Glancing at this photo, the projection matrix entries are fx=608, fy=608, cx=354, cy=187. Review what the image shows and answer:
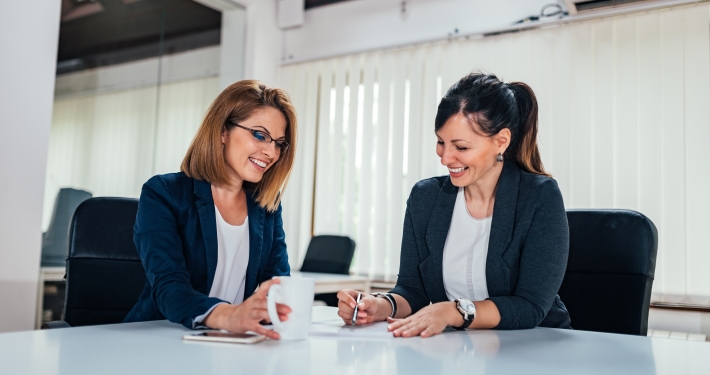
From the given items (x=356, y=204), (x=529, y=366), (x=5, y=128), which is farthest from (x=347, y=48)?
(x=529, y=366)

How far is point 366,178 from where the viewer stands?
4258 millimetres

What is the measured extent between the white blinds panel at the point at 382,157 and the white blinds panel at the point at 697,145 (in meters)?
1.81

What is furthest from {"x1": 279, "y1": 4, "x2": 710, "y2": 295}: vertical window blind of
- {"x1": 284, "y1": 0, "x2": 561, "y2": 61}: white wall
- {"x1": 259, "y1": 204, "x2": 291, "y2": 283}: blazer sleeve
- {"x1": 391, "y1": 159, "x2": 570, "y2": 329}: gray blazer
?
{"x1": 259, "y1": 204, "x2": 291, "y2": 283}: blazer sleeve

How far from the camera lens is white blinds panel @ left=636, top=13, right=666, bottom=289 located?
3230 millimetres

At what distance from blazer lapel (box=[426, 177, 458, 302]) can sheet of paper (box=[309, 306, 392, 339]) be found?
0.96ft

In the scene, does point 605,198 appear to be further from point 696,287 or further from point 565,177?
point 696,287

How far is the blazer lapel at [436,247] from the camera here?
5.27 feet

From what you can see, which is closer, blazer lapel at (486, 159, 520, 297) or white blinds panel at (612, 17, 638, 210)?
blazer lapel at (486, 159, 520, 297)

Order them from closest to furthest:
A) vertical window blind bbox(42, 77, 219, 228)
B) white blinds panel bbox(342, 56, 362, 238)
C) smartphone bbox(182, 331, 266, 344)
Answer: smartphone bbox(182, 331, 266, 344) < vertical window blind bbox(42, 77, 219, 228) < white blinds panel bbox(342, 56, 362, 238)

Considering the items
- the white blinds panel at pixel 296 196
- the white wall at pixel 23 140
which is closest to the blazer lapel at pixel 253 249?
the white wall at pixel 23 140

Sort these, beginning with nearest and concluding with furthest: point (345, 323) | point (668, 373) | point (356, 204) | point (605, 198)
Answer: point (668, 373) < point (345, 323) < point (605, 198) < point (356, 204)

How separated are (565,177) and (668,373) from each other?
110 inches

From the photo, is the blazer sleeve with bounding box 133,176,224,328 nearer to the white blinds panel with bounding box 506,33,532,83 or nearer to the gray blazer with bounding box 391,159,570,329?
the gray blazer with bounding box 391,159,570,329

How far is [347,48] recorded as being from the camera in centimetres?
454
